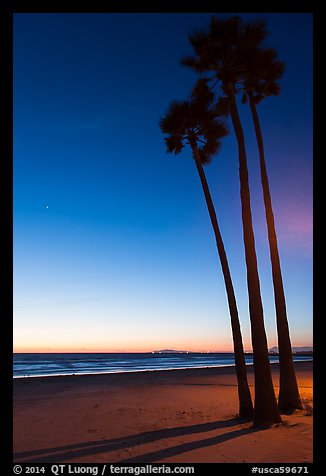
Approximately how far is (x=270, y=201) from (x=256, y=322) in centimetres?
470

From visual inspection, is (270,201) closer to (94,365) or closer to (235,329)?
(235,329)

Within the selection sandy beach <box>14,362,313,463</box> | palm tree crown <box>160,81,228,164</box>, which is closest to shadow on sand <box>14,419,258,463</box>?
sandy beach <box>14,362,313,463</box>

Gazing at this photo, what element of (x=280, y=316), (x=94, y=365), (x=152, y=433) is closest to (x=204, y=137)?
(x=280, y=316)

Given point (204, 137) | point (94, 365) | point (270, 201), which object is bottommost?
point (94, 365)

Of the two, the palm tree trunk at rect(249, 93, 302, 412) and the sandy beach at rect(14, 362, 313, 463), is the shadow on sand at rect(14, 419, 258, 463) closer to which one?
the sandy beach at rect(14, 362, 313, 463)

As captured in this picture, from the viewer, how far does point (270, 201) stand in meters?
13.8

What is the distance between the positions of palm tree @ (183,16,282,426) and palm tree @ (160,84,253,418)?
1155 millimetres

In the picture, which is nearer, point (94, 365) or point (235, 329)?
point (235, 329)

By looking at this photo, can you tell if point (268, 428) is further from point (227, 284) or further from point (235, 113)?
point (235, 113)

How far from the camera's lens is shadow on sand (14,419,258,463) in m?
7.91
